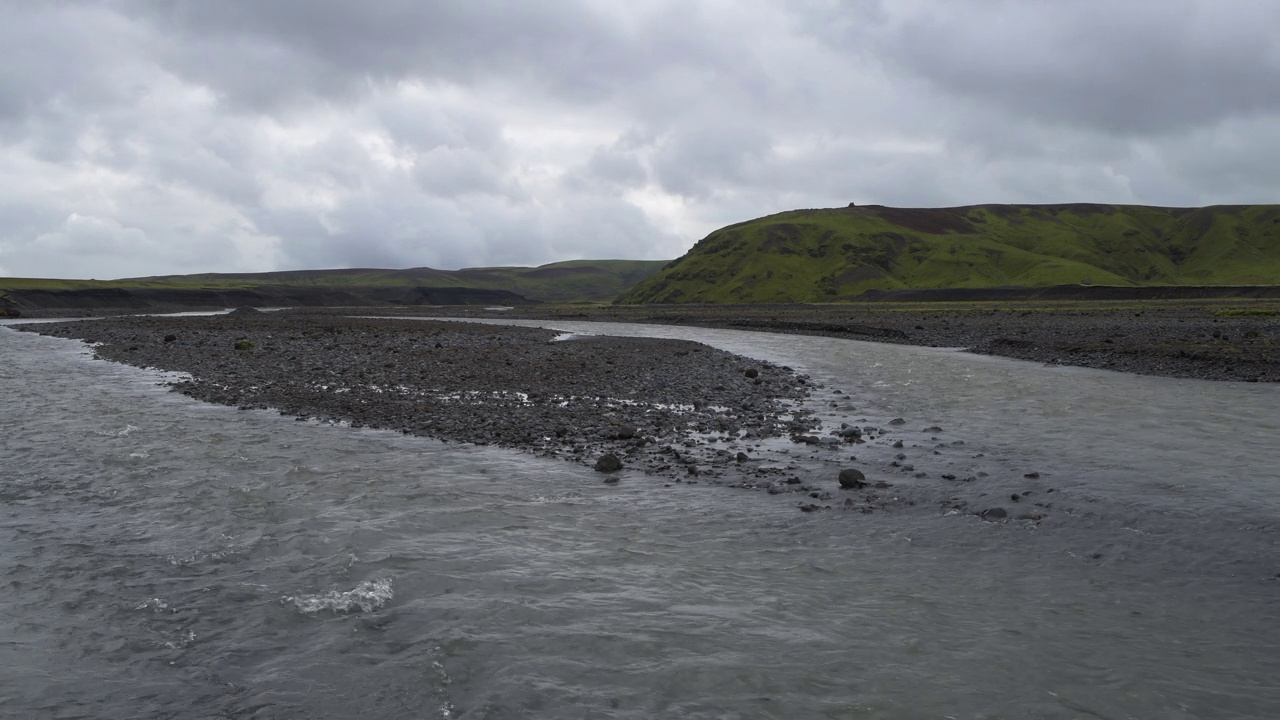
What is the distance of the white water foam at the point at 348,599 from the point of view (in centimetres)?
1034

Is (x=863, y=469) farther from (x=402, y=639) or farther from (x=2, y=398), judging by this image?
(x=2, y=398)

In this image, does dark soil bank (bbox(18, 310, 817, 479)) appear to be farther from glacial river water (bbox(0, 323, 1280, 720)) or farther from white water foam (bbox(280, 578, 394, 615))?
white water foam (bbox(280, 578, 394, 615))

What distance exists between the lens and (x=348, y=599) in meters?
10.6

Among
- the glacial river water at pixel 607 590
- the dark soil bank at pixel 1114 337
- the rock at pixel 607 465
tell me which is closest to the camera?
the glacial river water at pixel 607 590

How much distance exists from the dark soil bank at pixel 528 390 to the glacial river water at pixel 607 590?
2300 mm

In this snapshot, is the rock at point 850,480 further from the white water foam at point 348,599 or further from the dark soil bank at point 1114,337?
the dark soil bank at point 1114,337

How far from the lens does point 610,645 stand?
9453 millimetres

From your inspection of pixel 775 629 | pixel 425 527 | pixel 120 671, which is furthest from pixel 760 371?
pixel 120 671

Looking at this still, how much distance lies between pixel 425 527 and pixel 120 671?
540 cm

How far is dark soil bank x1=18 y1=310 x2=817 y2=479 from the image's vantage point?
820 inches

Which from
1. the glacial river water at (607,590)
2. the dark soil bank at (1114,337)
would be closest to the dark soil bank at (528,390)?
the glacial river water at (607,590)

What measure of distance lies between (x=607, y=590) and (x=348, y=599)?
10.8 ft

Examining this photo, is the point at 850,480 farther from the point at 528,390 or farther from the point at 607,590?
the point at 528,390

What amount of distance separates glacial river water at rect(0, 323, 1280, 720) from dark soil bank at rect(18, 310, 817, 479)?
230cm
